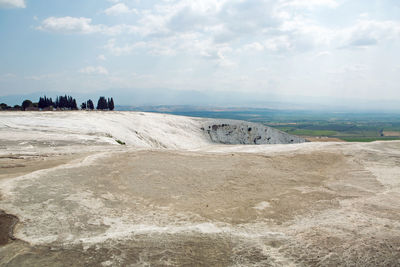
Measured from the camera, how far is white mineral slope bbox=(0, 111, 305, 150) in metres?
23.4

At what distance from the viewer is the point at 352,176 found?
12.9 m

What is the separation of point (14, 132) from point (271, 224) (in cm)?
2342

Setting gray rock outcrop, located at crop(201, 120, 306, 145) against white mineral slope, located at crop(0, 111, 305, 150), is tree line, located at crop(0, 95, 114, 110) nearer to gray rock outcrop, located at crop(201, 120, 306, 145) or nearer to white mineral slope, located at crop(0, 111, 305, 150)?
white mineral slope, located at crop(0, 111, 305, 150)

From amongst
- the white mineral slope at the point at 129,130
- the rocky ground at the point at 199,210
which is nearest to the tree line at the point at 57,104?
the white mineral slope at the point at 129,130

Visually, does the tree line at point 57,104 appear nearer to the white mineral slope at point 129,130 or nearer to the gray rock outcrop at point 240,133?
the white mineral slope at point 129,130

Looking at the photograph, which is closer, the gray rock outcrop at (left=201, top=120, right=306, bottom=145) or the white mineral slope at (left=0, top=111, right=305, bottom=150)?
the white mineral slope at (left=0, top=111, right=305, bottom=150)

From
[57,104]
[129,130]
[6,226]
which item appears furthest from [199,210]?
[57,104]

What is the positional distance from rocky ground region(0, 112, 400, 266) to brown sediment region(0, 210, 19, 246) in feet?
0.10

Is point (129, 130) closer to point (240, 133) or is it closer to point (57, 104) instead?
point (240, 133)

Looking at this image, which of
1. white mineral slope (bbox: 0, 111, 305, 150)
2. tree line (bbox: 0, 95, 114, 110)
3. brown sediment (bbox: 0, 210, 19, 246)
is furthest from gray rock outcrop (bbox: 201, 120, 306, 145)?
brown sediment (bbox: 0, 210, 19, 246)

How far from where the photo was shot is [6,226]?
7.57 metres

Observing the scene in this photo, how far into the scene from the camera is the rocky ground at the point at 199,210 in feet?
20.8

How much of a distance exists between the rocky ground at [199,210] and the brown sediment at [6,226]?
3 cm

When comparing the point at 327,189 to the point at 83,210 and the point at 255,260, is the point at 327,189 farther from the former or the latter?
the point at 83,210
